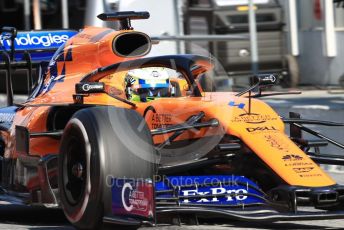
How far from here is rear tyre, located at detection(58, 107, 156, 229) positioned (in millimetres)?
5766

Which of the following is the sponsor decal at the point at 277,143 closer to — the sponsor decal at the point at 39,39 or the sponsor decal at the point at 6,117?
the sponsor decal at the point at 6,117

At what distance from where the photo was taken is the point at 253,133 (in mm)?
6438

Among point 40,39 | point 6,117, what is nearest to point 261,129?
point 6,117

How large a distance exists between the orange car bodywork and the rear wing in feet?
3.20

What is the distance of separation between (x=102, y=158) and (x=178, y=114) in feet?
3.56

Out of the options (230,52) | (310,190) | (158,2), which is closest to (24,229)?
(310,190)

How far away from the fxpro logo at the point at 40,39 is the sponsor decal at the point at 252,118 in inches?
118

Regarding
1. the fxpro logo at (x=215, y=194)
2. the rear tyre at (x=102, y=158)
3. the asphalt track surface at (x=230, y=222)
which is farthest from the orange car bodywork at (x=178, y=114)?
the rear tyre at (x=102, y=158)

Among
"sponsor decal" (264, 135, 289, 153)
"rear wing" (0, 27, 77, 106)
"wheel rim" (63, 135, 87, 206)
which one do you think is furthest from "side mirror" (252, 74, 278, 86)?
"rear wing" (0, 27, 77, 106)

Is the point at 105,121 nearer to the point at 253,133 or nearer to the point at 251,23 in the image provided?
the point at 253,133

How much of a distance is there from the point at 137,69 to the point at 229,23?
11.3 meters

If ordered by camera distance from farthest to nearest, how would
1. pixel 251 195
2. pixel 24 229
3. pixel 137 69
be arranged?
1. pixel 137 69
2. pixel 24 229
3. pixel 251 195

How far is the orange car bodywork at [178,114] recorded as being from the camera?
6.25 metres

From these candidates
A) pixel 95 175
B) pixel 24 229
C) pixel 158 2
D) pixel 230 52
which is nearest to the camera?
pixel 95 175
